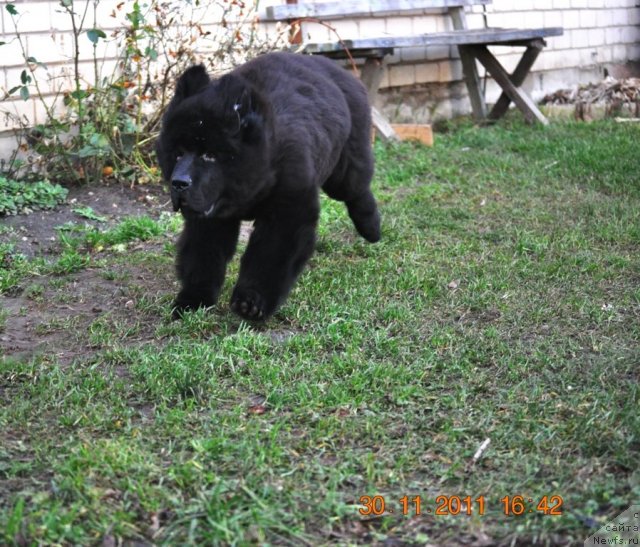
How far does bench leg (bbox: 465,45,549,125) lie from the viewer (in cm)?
1121

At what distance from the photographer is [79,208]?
721cm

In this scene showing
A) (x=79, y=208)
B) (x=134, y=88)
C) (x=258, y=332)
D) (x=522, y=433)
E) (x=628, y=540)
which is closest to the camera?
(x=628, y=540)

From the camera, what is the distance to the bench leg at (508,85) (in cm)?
1121

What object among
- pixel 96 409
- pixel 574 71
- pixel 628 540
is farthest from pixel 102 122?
pixel 574 71

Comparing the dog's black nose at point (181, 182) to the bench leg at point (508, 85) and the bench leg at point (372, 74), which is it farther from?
the bench leg at point (508, 85)

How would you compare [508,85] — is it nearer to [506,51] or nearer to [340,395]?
[506,51]

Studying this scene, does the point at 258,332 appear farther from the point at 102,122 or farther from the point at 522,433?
the point at 102,122

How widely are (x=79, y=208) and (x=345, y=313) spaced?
3.10 m

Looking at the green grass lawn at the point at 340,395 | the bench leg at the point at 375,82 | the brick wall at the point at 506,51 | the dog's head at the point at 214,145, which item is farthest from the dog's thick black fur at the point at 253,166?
the brick wall at the point at 506,51

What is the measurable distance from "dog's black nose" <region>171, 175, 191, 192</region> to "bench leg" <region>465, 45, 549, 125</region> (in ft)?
25.4

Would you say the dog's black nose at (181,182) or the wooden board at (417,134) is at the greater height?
the dog's black nose at (181,182)

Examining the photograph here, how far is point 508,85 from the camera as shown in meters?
11.3

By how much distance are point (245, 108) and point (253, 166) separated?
29 centimetres

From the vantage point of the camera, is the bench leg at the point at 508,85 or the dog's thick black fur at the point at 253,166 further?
the bench leg at the point at 508,85
